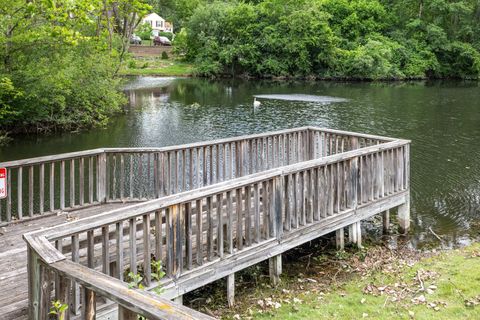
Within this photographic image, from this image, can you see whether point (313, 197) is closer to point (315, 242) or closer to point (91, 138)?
point (315, 242)

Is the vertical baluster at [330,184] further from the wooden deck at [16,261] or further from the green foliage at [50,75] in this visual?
the green foliage at [50,75]

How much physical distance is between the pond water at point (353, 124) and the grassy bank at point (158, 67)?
39.4 feet

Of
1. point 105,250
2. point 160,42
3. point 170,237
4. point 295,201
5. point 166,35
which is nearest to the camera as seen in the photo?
point 105,250

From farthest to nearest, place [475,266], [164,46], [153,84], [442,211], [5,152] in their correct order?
[164,46], [153,84], [5,152], [442,211], [475,266]

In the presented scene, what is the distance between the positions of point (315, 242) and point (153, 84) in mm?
39206

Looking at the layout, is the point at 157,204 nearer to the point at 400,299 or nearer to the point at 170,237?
the point at 170,237

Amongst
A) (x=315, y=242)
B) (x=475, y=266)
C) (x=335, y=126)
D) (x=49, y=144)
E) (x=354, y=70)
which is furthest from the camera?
(x=354, y=70)

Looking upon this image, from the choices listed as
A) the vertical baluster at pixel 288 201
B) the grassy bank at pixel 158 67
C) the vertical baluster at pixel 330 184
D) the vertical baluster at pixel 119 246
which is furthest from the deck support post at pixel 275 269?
the grassy bank at pixel 158 67

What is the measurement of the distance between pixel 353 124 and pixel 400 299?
18.3 m

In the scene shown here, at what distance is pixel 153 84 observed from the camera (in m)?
45.7

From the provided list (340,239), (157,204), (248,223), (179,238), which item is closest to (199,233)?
(179,238)

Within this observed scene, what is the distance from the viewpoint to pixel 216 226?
22.0ft

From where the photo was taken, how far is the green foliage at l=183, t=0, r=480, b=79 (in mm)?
54562

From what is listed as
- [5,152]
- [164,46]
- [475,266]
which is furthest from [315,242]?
[164,46]
